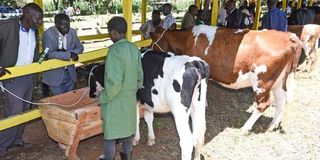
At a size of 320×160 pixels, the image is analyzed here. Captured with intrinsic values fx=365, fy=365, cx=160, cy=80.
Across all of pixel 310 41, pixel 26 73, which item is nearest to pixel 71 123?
pixel 26 73

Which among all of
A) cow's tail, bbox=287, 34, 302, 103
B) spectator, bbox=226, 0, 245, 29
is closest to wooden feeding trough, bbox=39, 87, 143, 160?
cow's tail, bbox=287, 34, 302, 103

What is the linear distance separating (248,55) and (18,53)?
3.65 metres

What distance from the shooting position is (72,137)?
4.42 m

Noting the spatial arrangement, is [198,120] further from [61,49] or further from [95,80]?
[61,49]

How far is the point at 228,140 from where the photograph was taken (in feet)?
19.1

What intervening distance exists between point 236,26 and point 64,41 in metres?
5.74

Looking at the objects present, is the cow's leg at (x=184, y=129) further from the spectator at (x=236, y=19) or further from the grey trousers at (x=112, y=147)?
the spectator at (x=236, y=19)

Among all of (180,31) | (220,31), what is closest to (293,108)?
(220,31)

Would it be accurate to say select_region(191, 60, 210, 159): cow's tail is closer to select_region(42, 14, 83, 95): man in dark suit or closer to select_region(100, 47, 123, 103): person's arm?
select_region(100, 47, 123, 103): person's arm

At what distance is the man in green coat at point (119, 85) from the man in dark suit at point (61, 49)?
130 cm

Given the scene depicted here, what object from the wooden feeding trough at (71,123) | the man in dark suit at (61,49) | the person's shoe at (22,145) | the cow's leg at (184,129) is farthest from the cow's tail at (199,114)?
the person's shoe at (22,145)

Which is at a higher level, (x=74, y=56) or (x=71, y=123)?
(x=74, y=56)

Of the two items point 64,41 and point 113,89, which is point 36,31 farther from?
point 113,89

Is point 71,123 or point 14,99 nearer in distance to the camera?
point 71,123
